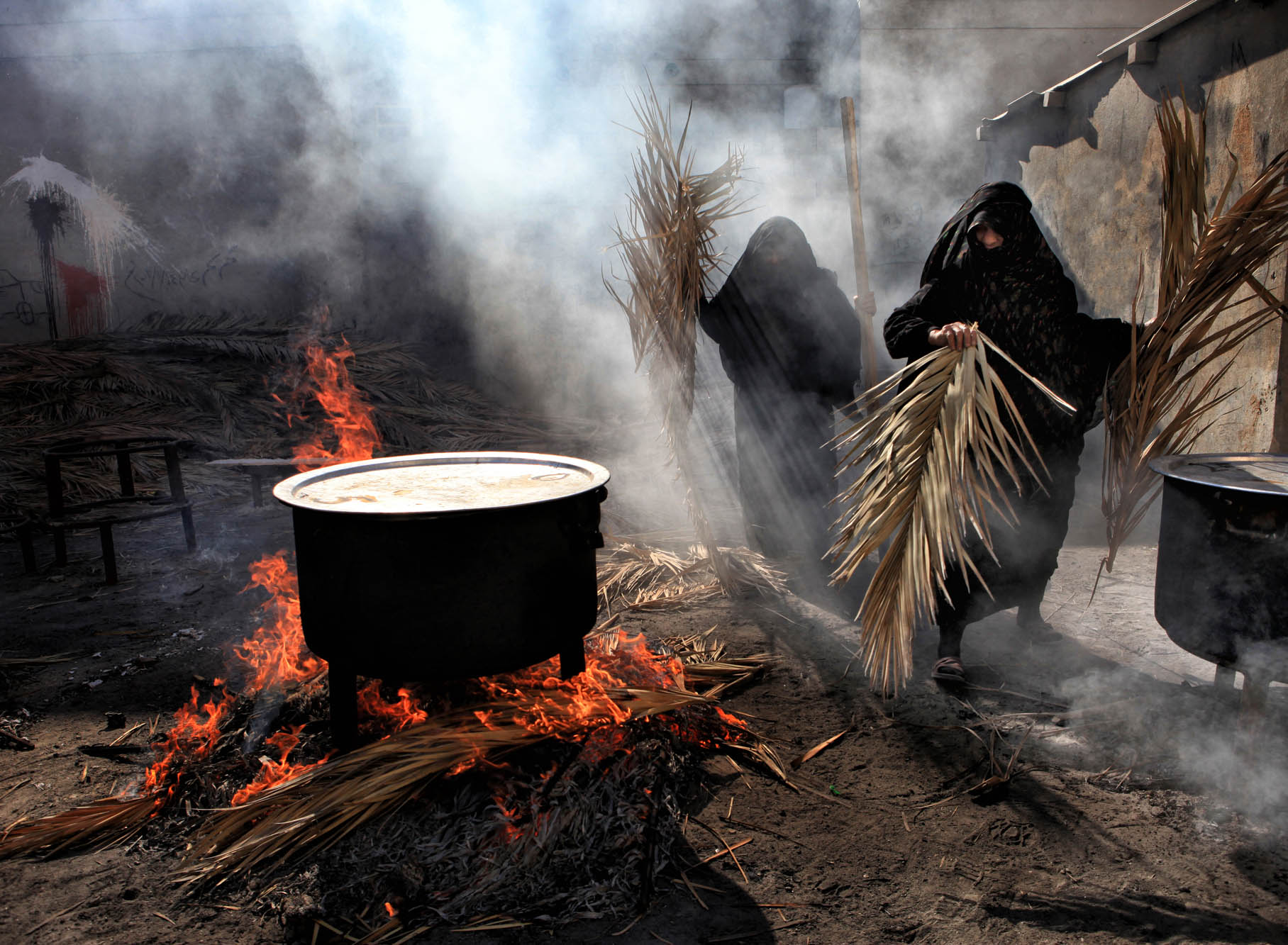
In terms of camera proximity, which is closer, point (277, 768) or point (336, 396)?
point (277, 768)

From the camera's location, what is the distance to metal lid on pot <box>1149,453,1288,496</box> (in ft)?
7.75

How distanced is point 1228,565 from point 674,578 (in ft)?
9.30

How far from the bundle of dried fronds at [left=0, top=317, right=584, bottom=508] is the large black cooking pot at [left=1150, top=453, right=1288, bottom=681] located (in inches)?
252

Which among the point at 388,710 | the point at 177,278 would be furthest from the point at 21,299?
the point at 388,710

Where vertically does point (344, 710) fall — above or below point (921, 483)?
below

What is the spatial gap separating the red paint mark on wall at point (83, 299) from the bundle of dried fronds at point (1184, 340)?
11.3 metres

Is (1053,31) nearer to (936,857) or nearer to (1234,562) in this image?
(1234,562)

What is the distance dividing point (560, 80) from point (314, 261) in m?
3.88

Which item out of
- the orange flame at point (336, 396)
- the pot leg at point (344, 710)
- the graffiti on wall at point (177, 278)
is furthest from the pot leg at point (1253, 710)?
the graffiti on wall at point (177, 278)

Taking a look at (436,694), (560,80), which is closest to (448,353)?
(560,80)

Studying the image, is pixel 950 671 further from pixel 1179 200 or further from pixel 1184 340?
pixel 1179 200

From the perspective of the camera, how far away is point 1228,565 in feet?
7.62

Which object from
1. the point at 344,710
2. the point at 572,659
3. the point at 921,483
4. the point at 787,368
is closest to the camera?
the point at 921,483

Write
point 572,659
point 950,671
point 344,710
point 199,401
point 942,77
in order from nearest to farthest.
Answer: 1. point 344,710
2. point 572,659
3. point 950,671
4. point 199,401
5. point 942,77
